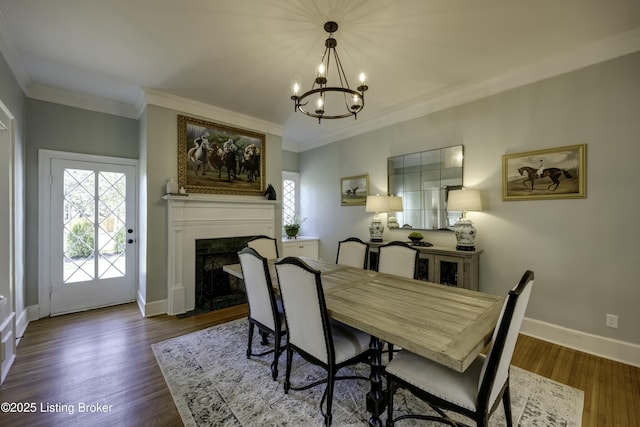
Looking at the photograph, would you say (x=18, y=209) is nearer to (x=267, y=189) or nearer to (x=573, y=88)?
(x=267, y=189)

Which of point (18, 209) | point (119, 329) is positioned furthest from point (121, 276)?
point (18, 209)

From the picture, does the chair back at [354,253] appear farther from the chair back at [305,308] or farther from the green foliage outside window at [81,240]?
the green foliage outside window at [81,240]

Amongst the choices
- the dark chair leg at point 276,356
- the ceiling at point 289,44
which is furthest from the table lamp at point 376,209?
the dark chair leg at point 276,356

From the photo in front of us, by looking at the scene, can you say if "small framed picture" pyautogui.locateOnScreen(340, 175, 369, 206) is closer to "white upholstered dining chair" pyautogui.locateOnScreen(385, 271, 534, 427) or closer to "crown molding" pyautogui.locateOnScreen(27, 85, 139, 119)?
"white upholstered dining chair" pyautogui.locateOnScreen(385, 271, 534, 427)

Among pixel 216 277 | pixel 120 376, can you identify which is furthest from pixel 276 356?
pixel 216 277

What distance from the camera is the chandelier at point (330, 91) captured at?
6.52 feet

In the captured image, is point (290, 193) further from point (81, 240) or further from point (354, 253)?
point (81, 240)

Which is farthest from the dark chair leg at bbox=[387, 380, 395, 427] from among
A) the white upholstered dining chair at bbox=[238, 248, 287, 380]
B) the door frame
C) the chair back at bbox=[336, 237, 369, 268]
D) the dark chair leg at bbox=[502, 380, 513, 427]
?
the door frame

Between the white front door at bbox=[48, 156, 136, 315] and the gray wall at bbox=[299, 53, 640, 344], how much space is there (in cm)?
427

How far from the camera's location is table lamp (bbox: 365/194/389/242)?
3.82 metres

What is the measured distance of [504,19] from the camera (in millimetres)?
2113

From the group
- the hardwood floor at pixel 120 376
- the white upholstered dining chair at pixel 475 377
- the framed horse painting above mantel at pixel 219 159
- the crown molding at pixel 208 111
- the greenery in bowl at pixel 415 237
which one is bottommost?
the hardwood floor at pixel 120 376

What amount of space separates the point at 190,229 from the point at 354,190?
2.61m

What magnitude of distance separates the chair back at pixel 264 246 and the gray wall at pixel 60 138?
2.29m
